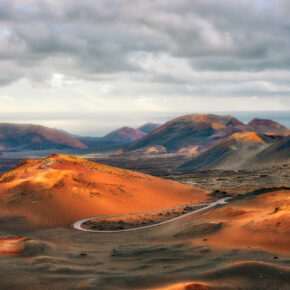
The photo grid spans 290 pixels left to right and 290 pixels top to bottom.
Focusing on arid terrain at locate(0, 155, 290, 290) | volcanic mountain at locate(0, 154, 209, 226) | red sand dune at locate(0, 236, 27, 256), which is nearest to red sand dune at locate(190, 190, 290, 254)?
arid terrain at locate(0, 155, 290, 290)

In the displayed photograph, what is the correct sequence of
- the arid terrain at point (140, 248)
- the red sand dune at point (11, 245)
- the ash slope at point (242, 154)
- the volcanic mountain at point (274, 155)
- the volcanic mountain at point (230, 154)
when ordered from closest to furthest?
1. the arid terrain at point (140, 248)
2. the red sand dune at point (11, 245)
3. the volcanic mountain at point (274, 155)
4. the ash slope at point (242, 154)
5. the volcanic mountain at point (230, 154)

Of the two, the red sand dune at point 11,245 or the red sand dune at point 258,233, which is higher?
the red sand dune at point 258,233

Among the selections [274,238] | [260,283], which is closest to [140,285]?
[260,283]

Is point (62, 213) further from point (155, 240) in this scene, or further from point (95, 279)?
point (95, 279)

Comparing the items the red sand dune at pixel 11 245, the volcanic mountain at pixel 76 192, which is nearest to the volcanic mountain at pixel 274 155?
the volcanic mountain at pixel 76 192

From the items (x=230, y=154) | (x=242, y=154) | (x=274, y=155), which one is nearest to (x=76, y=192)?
(x=274, y=155)

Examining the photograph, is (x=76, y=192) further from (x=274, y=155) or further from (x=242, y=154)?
(x=242, y=154)

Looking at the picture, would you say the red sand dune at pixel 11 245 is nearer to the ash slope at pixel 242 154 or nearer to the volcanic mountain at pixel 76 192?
the volcanic mountain at pixel 76 192
